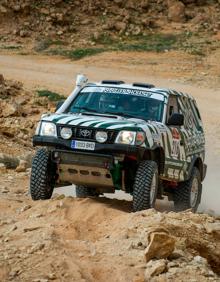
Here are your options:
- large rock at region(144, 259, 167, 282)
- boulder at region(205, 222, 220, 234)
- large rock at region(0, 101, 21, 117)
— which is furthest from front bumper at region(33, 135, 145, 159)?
large rock at region(0, 101, 21, 117)

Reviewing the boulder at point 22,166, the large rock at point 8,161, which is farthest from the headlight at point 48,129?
the large rock at point 8,161

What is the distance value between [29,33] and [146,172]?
2921cm

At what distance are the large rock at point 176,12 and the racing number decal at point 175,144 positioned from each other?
97.8 ft

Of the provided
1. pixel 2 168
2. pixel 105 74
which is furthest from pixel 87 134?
pixel 105 74

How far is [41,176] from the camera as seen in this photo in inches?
371

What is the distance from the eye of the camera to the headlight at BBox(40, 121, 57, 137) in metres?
9.41

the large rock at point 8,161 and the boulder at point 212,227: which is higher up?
the boulder at point 212,227

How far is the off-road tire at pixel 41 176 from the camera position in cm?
944

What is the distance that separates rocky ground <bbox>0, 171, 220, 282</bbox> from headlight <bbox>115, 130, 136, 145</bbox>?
0.82m

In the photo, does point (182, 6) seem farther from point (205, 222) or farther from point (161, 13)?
point (205, 222)

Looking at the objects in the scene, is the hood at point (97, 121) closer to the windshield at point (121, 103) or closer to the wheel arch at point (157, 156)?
the wheel arch at point (157, 156)

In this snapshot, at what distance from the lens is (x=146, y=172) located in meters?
9.10

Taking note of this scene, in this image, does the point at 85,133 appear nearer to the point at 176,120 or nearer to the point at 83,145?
the point at 83,145

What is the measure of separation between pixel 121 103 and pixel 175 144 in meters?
0.98
